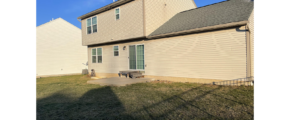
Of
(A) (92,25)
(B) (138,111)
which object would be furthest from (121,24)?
(B) (138,111)

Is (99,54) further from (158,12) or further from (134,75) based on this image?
(158,12)

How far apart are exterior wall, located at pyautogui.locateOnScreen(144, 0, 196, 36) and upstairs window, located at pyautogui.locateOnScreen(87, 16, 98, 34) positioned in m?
5.30

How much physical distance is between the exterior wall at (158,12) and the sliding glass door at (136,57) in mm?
1422

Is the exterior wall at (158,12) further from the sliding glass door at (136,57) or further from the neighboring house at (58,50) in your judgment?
the neighboring house at (58,50)

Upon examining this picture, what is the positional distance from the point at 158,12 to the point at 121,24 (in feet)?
8.84

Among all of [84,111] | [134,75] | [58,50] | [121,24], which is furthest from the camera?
[58,50]

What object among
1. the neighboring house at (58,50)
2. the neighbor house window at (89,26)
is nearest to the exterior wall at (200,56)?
the neighbor house window at (89,26)

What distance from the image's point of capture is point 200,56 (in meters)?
8.45

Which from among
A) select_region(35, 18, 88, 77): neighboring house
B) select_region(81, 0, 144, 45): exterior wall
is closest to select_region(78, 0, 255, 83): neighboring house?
select_region(81, 0, 144, 45): exterior wall

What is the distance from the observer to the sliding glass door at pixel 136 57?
1131 centimetres
